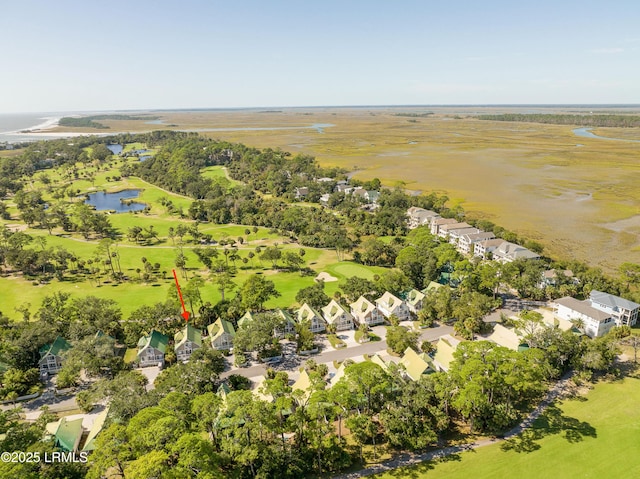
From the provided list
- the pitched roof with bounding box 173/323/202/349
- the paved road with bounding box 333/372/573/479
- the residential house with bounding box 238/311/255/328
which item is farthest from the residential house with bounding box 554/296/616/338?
the pitched roof with bounding box 173/323/202/349

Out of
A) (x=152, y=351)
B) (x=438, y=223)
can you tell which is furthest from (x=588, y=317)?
(x=152, y=351)

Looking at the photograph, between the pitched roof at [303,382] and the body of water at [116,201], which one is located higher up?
the body of water at [116,201]

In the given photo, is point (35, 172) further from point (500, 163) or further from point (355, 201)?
point (500, 163)

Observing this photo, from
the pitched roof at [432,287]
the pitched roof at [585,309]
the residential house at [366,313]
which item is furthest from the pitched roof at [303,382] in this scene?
the pitched roof at [585,309]

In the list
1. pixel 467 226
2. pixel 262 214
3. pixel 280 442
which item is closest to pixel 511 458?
pixel 280 442

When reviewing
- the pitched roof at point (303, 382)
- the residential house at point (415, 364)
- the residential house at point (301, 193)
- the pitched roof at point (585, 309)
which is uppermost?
the residential house at point (301, 193)

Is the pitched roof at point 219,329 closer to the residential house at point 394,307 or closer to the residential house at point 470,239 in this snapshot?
the residential house at point 394,307

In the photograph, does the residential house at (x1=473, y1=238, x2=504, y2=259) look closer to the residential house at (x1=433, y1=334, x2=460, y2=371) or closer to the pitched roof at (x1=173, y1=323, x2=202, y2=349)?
the residential house at (x1=433, y1=334, x2=460, y2=371)
